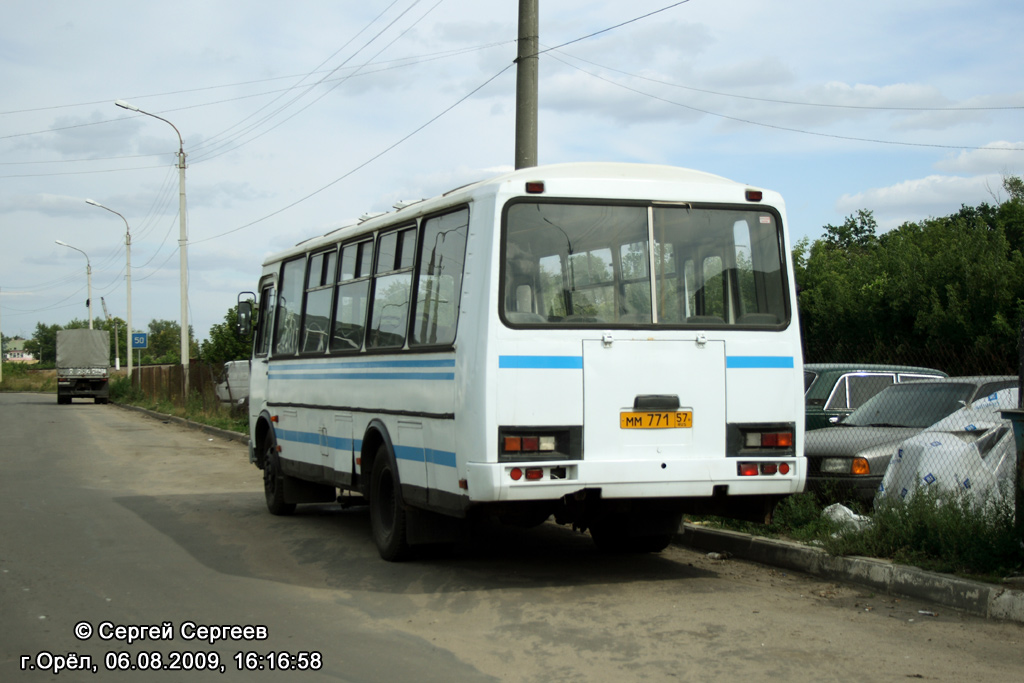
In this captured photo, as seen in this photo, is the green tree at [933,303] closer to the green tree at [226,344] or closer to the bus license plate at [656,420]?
the bus license plate at [656,420]

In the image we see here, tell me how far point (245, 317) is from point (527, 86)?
4.24 meters

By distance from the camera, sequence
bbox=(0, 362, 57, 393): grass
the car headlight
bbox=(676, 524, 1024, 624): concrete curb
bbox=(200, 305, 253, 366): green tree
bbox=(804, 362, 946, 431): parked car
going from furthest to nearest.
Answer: bbox=(0, 362, 57, 393): grass → bbox=(200, 305, 253, 366): green tree → bbox=(804, 362, 946, 431): parked car → the car headlight → bbox=(676, 524, 1024, 624): concrete curb

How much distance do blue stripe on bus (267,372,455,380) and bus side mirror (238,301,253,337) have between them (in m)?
0.87

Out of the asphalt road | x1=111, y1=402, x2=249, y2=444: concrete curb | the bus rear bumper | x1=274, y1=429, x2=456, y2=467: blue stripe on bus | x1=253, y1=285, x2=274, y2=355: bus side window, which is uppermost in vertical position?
x1=253, y1=285, x2=274, y2=355: bus side window

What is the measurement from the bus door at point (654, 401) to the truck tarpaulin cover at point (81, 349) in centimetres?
4612

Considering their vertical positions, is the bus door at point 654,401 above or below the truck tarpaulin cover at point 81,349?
below

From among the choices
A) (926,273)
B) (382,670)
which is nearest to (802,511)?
(382,670)

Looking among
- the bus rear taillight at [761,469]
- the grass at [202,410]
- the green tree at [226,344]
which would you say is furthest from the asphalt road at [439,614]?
the green tree at [226,344]

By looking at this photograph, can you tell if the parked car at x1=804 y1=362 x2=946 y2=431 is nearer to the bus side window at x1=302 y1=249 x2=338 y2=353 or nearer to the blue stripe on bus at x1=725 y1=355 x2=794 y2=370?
the blue stripe on bus at x1=725 y1=355 x2=794 y2=370

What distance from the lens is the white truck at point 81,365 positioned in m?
49.0

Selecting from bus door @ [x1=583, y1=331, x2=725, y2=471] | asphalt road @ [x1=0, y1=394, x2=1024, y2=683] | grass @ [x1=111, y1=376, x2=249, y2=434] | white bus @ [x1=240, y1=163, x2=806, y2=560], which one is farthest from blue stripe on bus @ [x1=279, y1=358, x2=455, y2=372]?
grass @ [x1=111, y1=376, x2=249, y2=434]

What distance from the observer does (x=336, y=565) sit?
8.64 metres

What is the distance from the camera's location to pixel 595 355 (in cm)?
723

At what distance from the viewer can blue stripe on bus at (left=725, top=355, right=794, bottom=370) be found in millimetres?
7516
